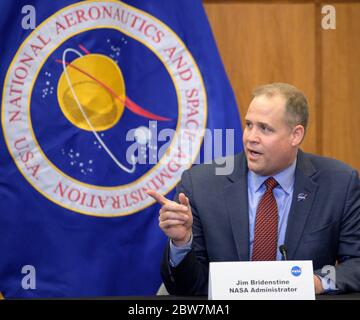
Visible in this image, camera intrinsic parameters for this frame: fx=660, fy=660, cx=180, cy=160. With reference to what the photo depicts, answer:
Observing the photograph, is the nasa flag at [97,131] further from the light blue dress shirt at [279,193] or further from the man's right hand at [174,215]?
the man's right hand at [174,215]

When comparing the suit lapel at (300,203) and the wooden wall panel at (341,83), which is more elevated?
the wooden wall panel at (341,83)

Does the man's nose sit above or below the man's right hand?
above

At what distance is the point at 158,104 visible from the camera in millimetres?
3014

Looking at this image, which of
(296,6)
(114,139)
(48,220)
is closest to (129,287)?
(48,220)

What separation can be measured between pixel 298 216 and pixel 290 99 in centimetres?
45

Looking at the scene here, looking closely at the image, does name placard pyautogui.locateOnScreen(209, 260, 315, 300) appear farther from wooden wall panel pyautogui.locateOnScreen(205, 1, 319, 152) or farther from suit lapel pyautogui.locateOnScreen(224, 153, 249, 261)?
wooden wall panel pyautogui.locateOnScreen(205, 1, 319, 152)

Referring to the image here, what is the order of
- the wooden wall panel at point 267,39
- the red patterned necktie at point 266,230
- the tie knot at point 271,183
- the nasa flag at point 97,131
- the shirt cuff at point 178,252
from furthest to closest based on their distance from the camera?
the wooden wall panel at point 267,39 < the nasa flag at point 97,131 < the tie knot at point 271,183 < the red patterned necktie at point 266,230 < the shirt cuff at point 178,252

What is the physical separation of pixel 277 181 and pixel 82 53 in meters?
1.09

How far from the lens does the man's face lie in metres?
2.47

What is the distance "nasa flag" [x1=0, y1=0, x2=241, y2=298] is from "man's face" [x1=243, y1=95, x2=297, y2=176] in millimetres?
539

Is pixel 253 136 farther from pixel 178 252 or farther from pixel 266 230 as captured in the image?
pixel 178 252

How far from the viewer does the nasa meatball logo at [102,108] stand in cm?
295

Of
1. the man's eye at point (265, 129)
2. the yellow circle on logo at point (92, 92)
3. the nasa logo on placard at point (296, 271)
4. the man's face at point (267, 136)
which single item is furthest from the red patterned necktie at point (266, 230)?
the yellow circle on logo at point (92, 92)

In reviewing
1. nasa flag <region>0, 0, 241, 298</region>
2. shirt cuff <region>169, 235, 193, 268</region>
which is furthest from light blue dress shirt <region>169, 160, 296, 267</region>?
nasa flag <region>0, 0, 241, 298</region>
